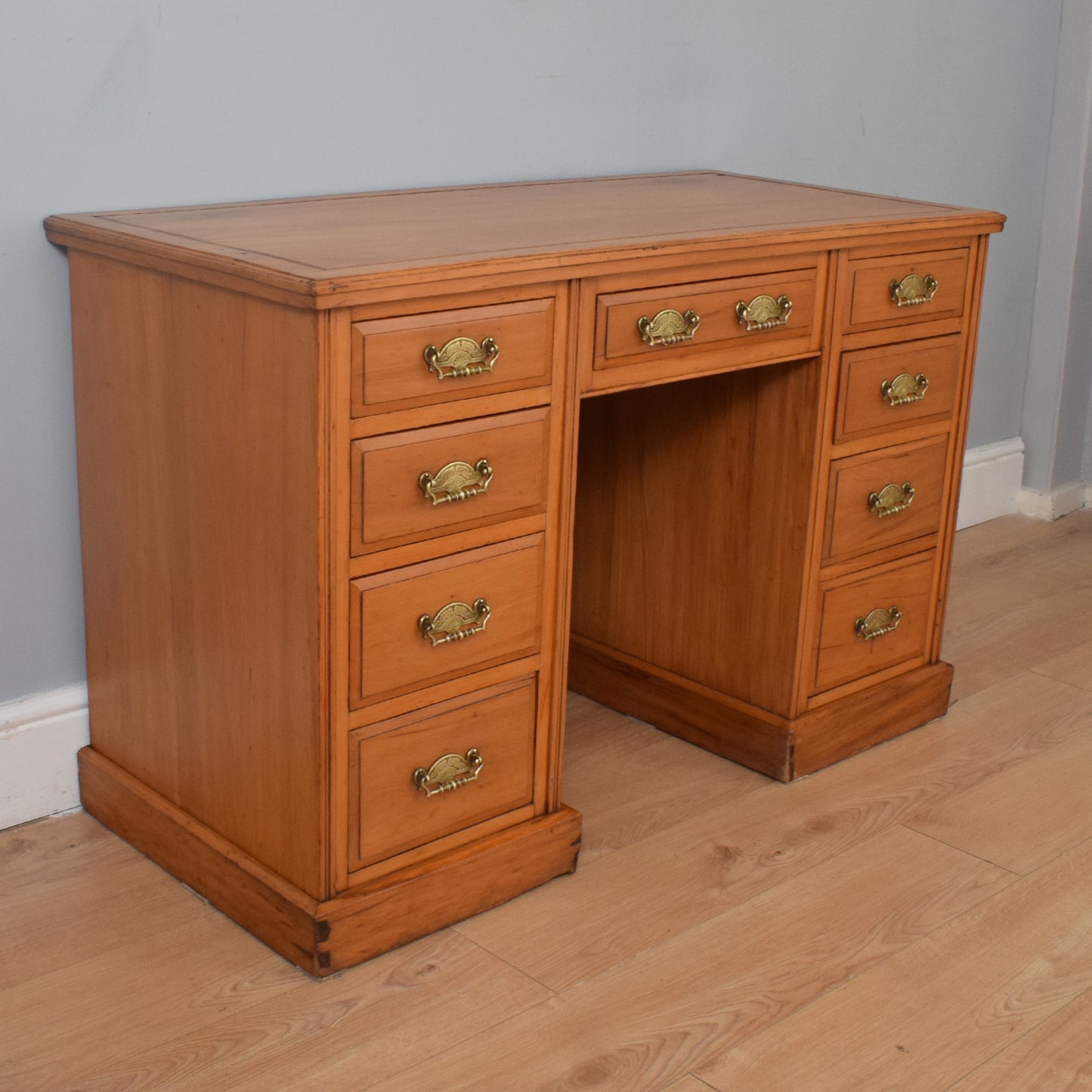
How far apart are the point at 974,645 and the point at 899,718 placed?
41 centimetres

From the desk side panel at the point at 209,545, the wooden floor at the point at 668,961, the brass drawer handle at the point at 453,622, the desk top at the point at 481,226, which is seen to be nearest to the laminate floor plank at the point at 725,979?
the wooden floor at the point at 668,961

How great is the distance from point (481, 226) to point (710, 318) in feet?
0.97

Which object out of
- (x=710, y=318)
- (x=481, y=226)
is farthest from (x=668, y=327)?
(x=481, y=226)

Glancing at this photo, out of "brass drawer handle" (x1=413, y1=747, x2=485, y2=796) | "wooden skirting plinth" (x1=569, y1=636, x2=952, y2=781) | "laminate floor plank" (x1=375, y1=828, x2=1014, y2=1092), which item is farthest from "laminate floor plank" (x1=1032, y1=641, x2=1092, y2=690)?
"brass drawer handle" (x1=413, y1=747, x2=485, y2=796)

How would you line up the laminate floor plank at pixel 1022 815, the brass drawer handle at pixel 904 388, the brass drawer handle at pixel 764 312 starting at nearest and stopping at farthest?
the brass drawer handle at pixel 764 312
the laminate floor plank at pixel 1022 815
the brass drawer handle at pixel 904 388

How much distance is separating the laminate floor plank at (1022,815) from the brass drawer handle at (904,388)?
56 centimetres

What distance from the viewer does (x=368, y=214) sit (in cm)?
179

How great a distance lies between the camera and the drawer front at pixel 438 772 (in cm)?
159

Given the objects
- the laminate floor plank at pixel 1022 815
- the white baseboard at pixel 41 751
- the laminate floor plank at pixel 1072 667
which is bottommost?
the laminate floor plank at pixel 1022 815

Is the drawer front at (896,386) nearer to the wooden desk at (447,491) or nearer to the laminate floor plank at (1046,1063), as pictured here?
the wooden desk at (447,491)

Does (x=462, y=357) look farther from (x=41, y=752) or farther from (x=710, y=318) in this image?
(x=41, y=752)

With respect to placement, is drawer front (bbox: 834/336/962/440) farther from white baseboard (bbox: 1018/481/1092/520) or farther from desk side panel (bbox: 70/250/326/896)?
white baseboard (bbox: 1018/481/1092/520)

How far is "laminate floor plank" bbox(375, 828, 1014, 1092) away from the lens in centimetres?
146

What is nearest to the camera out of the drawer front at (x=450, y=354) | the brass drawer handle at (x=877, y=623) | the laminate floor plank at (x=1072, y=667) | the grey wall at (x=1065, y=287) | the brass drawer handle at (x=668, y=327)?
the drawer front at (x=450, y=354)
